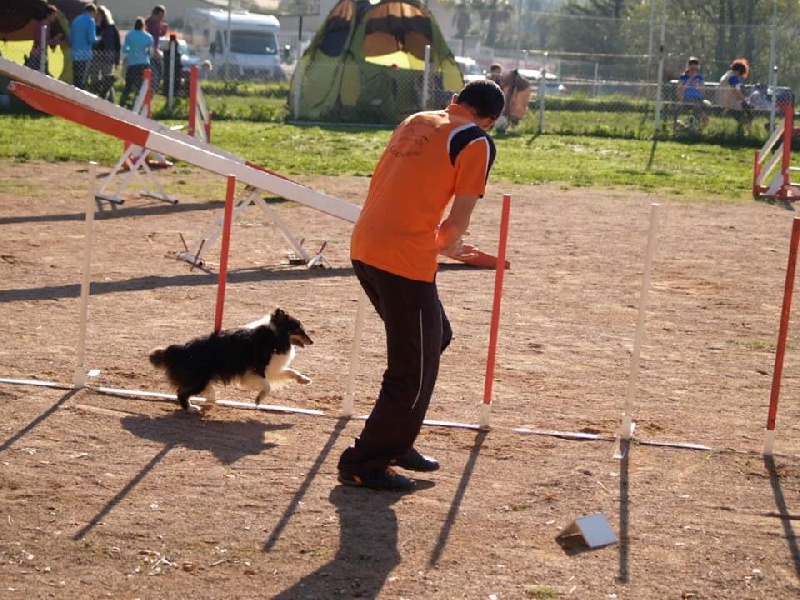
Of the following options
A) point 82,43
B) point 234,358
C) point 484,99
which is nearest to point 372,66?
point 82,43

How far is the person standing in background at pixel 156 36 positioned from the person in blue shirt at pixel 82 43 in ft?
4.94

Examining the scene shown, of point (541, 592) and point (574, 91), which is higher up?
point (574, 91)

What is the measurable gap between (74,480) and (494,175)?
13.7 metres

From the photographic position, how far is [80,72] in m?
24.2

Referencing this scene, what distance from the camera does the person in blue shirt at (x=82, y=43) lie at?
23984 millimetres

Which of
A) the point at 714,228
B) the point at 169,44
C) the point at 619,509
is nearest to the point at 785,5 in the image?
the point at 169,44

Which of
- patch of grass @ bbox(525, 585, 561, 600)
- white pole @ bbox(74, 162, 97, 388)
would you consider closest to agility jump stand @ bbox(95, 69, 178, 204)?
white pole @ bbox(74, 162, 97, 388)

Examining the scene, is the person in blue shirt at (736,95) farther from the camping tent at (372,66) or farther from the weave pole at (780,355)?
the weave pole at (780,355)

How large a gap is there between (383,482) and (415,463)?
1.14 ft

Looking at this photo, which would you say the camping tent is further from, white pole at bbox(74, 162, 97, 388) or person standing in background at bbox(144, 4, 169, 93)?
white pole at bbox(74, 162, 97, 388)

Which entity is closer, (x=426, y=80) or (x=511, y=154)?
(x=511, y=154)

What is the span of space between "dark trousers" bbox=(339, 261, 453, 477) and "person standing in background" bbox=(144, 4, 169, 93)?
20.4 meters

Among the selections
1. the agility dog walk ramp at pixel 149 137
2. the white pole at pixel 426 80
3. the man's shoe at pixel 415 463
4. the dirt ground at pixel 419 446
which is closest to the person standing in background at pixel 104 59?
the white pole at pixel 426 80

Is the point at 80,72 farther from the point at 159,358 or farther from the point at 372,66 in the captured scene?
the point at 159,358
